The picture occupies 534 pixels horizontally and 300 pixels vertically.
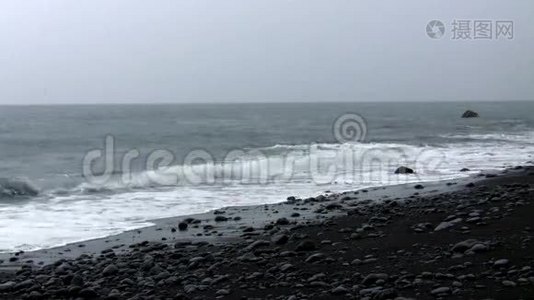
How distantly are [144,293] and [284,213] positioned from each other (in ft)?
18.3

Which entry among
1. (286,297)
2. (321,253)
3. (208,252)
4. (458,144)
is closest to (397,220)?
(321,253)

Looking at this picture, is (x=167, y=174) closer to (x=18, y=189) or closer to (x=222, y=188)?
(x=222, y=188)

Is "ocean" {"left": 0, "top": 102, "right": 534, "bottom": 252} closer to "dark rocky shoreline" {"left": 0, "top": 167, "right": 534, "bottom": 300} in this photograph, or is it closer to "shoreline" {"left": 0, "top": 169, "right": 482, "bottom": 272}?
"shoreline" {"left": 0, "top": 169, "right": 482, "bottom": 272}

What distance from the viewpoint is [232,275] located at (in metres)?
6.65

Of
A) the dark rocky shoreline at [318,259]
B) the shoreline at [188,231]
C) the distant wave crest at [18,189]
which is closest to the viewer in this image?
the dark rocky shoreline at [318,259]

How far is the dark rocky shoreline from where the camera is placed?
218 inches

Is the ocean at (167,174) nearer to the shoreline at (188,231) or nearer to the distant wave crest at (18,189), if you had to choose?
the distant wave crest at (18,189)

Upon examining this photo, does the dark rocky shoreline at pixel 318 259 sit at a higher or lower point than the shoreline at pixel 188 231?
higher

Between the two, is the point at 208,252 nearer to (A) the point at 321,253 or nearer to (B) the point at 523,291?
(A) the point at 321,253

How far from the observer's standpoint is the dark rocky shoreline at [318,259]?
218 inches

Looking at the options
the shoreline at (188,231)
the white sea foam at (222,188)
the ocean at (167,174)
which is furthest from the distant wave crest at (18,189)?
the shoreline at (188,231)

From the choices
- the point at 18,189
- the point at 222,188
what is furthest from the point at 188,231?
the point at 18,189

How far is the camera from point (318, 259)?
22.7 feet

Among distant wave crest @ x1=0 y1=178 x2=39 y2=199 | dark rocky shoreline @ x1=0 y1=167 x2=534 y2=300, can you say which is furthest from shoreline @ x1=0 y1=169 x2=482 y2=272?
distant wave crest @ x1=0 y1=178 x2=39 y2=199
